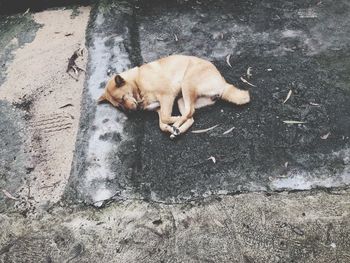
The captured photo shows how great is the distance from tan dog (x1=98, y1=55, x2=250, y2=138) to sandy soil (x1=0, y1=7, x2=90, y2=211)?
607mm

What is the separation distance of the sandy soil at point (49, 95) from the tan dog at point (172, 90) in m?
0.61

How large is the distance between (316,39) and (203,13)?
1.60m

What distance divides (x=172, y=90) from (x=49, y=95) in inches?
62.0

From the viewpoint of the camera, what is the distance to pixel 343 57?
473 cm

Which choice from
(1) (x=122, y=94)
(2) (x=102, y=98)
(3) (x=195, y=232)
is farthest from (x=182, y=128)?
(3) (x=195, y=232)

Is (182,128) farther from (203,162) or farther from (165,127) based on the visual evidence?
(203,162)

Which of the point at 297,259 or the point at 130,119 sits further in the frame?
the point at 130,119

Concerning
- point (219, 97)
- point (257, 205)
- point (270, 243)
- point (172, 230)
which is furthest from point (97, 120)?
point (270, 243)

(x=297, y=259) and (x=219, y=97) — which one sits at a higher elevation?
(x=219, y=97)

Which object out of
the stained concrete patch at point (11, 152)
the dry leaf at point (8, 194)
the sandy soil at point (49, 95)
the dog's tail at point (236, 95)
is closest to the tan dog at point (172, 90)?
the dog's tail at point (236, 95)

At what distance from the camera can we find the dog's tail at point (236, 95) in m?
4.26

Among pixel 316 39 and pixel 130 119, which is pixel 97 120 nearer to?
pixel 130 119

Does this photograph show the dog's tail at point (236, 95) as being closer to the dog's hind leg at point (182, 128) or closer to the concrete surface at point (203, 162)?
the concrete surface at point (203, 162)

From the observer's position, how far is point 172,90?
436 centimetres
